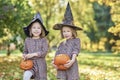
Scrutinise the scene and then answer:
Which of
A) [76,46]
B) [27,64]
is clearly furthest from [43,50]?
[76,46]

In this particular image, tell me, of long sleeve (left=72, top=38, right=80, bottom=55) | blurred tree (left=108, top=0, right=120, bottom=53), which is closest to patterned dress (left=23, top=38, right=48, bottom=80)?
long sleeve (left=72, top=38, right=80, bottom=55)

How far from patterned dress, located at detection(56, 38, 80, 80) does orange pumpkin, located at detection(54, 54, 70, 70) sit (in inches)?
5.1

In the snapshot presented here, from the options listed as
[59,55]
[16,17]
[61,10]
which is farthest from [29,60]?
[61,10]

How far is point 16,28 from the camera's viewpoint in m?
20.0

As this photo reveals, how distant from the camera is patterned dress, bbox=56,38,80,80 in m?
8.20

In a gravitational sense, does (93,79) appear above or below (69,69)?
below

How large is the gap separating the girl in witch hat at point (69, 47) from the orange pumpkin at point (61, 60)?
0.07 metres

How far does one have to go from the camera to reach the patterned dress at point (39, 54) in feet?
27.6

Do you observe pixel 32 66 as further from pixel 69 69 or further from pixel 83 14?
pixel 83 14

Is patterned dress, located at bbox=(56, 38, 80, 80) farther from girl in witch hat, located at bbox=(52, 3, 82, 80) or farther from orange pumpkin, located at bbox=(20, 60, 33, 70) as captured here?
orange pumpkin, located at bbox=(20, 60, 33, 70)

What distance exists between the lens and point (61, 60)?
8078 millimetres

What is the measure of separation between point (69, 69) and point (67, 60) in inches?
8.4

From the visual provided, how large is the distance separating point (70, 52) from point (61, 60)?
1.11ft

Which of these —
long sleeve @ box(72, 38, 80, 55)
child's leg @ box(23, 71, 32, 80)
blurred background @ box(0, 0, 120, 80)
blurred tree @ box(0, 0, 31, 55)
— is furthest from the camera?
blurred tree @ box(0, 0, 31, 55)
